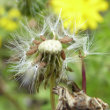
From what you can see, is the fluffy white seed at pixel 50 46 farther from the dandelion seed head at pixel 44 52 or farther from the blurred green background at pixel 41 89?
the blurred green background at pixel 41 89

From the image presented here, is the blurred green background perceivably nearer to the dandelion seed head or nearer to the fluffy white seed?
the dandelion seed head

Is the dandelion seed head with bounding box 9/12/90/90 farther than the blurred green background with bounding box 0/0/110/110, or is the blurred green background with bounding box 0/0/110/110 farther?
the blurred green background with bounding box 0/0/110/110

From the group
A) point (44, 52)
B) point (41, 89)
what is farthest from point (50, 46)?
point (41, 89)

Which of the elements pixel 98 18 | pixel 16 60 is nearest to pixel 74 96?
pixel 16 60

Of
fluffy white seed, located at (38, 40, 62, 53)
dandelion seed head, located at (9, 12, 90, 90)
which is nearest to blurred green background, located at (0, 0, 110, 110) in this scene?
dandelion seed head, located at (9, 12, 90, 90)

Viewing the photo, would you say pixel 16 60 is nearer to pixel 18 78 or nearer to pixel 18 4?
pixel 18 78

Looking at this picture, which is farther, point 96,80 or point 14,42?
point 96,80
